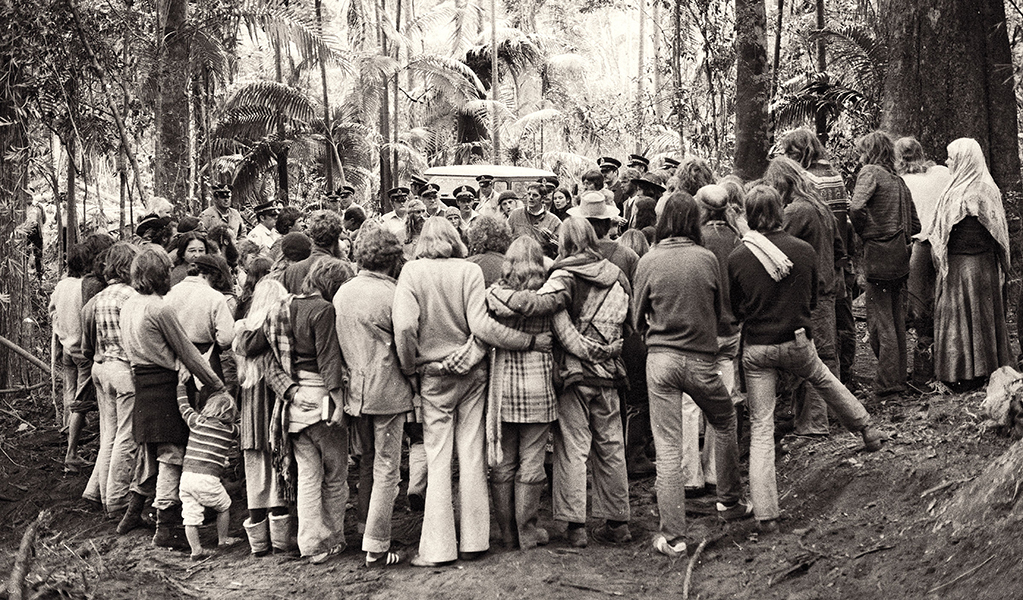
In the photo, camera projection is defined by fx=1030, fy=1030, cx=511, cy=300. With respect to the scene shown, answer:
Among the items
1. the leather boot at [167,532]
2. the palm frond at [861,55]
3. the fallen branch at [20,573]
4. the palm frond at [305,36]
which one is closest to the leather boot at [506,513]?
the leather boot at [167,532]

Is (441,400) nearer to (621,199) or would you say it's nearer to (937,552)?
(937,552)

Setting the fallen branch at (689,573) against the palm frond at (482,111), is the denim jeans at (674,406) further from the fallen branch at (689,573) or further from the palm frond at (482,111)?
the palm frond at (482,111)

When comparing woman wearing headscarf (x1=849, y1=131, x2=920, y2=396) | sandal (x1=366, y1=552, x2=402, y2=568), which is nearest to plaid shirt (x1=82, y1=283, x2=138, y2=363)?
sandal (x1=366, y1=552, x2=402, y2=568)

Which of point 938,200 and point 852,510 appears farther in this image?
point 938,200

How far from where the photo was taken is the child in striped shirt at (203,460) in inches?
290

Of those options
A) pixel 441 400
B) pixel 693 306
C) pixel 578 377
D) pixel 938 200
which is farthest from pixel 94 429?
pixel 938 200

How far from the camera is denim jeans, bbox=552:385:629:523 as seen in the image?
7012 mm

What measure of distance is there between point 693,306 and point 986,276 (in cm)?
310

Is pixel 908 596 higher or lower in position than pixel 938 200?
lower

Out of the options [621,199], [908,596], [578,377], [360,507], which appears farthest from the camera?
[621,199]

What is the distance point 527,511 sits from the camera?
6.94 m

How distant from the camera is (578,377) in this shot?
689cm

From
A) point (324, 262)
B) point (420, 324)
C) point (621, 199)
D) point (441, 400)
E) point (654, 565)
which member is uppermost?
point (621, 199)

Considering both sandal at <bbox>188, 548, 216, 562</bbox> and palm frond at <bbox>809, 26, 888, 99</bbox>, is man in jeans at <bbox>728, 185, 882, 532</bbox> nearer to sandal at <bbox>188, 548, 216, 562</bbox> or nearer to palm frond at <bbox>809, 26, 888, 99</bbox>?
sandal at <bbox>188, 548, 216, 562</bbox>
